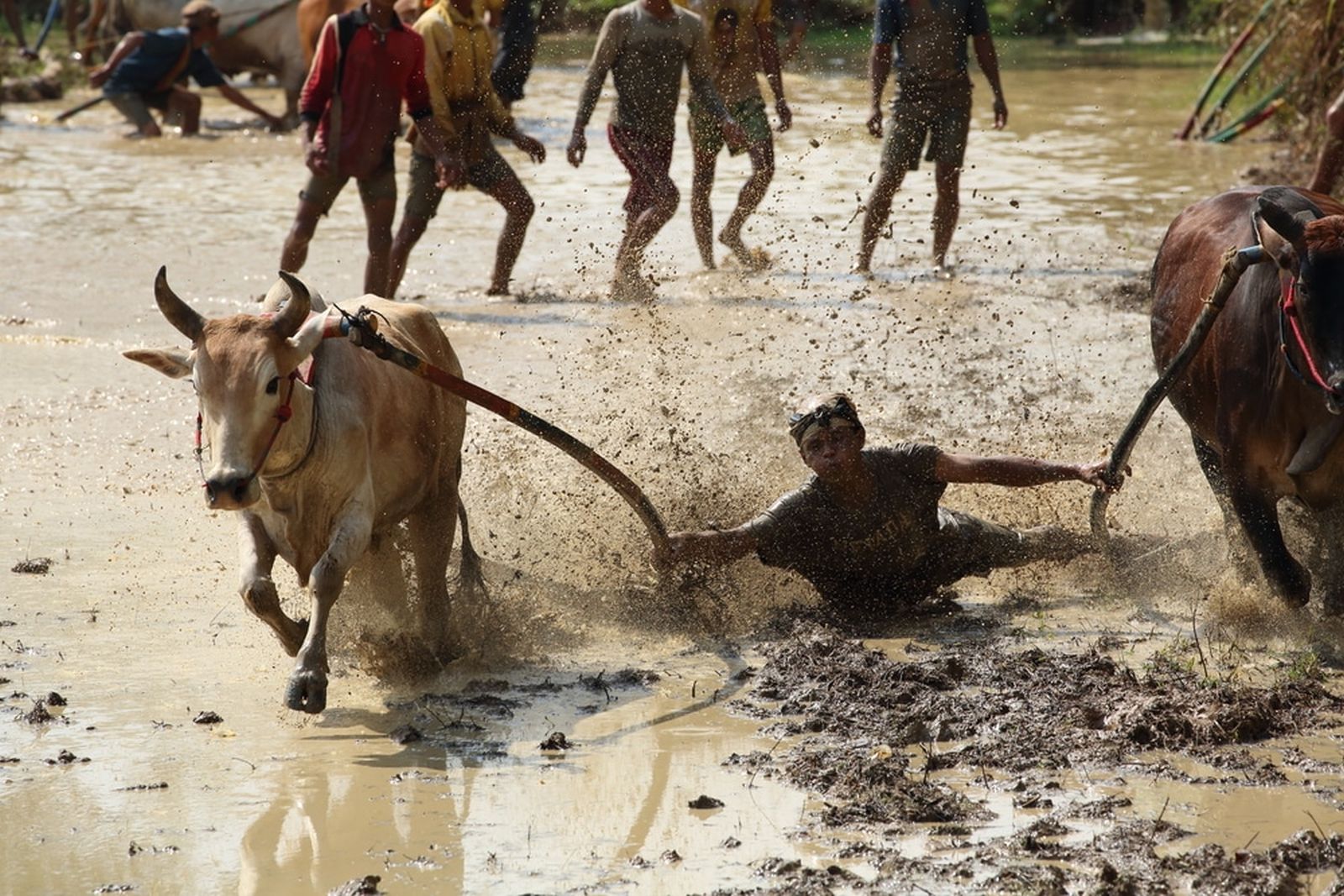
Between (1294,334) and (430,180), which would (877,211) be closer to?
(430,180)

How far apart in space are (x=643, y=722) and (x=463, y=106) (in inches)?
216

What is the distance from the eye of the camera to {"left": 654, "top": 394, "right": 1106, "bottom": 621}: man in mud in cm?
612

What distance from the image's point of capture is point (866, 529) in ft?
20.2

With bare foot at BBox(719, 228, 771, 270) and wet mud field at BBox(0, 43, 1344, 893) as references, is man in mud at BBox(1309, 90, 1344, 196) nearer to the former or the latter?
wet mud field at BBox(0, 43, 1344, 893)

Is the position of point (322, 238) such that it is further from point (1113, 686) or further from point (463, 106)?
point (1113, 686)

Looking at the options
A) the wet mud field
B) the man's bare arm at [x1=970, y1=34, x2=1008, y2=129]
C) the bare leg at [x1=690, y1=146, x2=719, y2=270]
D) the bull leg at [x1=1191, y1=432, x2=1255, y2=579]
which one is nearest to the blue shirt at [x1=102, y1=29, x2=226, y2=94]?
the wet mud field

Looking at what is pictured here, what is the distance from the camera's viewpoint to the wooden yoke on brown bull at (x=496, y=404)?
537 centimetres

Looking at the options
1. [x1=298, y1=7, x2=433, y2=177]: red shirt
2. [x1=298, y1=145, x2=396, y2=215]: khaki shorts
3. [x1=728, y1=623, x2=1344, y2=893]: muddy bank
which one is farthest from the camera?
[x1=298, y1=145, x2=396, y2=215]: khaki shorts

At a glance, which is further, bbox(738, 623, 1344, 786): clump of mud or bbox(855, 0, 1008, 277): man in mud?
bbox(855, 0, 1008, 277): man in mud

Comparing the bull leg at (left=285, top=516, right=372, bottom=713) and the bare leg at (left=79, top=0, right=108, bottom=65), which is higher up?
the bare leg at (left=79, top=0, right=108, bottom=65)

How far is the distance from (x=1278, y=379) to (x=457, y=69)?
5489 mm

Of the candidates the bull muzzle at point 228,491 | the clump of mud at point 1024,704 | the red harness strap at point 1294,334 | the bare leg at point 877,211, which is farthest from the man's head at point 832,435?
the bare leg at point 877,211

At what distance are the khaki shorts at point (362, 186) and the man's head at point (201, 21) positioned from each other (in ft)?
26.5

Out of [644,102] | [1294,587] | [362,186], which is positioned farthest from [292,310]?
[644,102]
